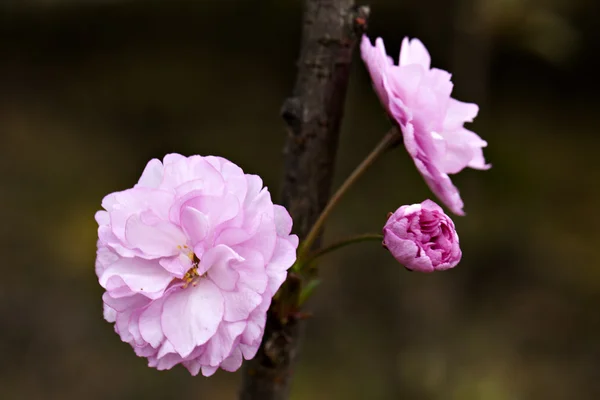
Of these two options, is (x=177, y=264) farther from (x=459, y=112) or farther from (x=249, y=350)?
(x=459, y=112)

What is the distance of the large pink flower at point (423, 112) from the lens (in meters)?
0.56

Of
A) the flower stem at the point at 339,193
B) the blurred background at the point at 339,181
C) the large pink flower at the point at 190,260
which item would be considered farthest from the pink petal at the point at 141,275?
the blurred background at the point at 339,181

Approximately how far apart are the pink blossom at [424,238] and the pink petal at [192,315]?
0.48ft

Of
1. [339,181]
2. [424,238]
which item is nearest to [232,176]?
[424,238]

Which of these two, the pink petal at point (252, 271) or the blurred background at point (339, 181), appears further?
the blurred background at point (339, 181)

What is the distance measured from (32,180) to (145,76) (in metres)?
0.76

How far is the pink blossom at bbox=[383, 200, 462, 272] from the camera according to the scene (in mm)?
502

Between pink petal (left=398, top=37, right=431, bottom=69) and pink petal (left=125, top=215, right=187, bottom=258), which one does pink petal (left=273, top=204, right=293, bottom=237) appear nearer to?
pink petal (left=125, top=215, right=187, bottom=258)

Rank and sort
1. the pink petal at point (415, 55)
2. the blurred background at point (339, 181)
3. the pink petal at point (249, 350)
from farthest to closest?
the blurred background at point (339, 181) → the pink petal at point (415, 55) → the pink petal at point (249, 350)

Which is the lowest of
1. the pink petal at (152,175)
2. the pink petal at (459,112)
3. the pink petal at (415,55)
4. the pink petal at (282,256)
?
Result: the pink petal at (282,256)

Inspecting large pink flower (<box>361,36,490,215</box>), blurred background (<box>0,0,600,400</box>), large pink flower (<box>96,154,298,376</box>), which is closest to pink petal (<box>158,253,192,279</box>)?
large pink flower (<box>96,154,298,376</box>)

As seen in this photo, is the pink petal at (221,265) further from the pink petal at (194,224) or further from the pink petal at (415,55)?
the pink petal at (415,55)

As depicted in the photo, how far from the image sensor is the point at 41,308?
2488 millimetres

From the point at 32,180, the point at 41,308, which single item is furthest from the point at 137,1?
the point at 41,308
